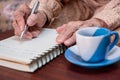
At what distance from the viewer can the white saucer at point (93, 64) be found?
0.63 metres

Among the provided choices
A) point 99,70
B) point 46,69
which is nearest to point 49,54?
point 46,69

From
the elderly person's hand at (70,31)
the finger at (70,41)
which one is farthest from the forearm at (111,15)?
the finger at (70,41)

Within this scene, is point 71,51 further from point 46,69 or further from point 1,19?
point 1,19

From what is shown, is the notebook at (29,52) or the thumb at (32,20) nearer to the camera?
the notebook at (29,52)

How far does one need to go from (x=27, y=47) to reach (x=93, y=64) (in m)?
0.22

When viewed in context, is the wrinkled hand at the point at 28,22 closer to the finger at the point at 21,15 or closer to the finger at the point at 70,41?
the finger at the point at 21,15

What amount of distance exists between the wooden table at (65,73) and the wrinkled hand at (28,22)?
0.20 m

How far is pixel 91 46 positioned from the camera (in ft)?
2.05

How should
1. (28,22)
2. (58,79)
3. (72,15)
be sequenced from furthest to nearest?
(72,15)
(28,22)
(58,79)

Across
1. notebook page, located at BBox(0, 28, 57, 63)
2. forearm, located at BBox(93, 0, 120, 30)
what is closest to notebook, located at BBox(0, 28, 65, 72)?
notebook page, located at BBox(0, 28, 57, 63)

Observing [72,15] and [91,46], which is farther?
[72,15]

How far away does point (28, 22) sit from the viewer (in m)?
0.89

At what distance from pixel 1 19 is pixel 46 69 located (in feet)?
3.16

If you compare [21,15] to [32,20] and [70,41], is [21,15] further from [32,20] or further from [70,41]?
[70,41]
